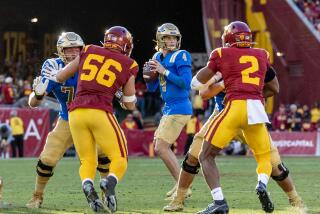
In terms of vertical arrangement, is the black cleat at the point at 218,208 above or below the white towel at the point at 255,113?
below

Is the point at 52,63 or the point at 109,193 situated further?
the point at 52,63

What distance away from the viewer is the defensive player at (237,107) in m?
8.12

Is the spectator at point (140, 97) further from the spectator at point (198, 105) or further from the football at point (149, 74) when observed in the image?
the football at point (149, 74)

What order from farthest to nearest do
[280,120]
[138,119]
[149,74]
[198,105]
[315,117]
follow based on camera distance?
1. [198,105]
2. [315,117]
3. [280,120]
4. [138,119]
5. [149,74]

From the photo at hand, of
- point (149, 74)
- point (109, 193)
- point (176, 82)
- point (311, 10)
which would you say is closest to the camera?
point (109, 193)

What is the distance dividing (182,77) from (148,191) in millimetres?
1970

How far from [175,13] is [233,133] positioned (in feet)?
86.9

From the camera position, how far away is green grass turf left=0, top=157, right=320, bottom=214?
9.20 m

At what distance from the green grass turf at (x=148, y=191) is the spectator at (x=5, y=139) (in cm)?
714

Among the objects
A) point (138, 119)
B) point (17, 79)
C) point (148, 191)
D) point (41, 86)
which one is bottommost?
point (138, 119)

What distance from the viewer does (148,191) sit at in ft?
38.0

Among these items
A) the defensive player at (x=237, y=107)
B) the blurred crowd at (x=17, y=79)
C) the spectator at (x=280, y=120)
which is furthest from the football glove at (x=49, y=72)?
the spectator at (x=280, y=120)

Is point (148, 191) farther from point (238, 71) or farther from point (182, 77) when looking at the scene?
point (238, 71)

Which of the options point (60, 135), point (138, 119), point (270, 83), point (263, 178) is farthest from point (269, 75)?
point (138, 119)
